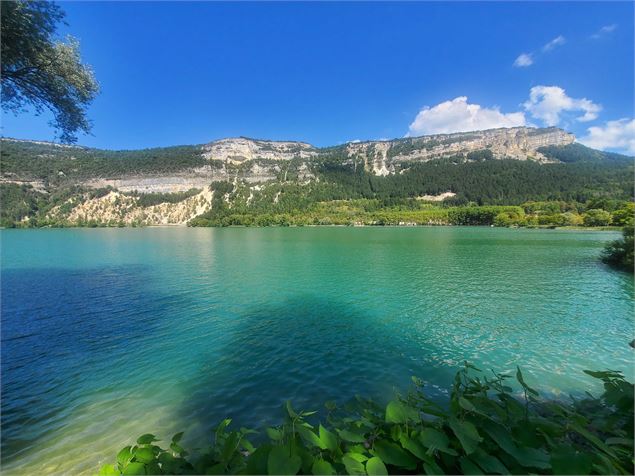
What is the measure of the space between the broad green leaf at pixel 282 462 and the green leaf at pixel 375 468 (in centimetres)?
50

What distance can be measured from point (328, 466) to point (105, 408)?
9.88 meters

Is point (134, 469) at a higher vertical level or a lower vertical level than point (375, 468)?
lower

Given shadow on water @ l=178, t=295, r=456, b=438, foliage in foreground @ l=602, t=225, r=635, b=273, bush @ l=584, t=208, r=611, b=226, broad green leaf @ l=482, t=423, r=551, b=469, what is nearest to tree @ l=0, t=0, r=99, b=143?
shadow on water @ l=178, t=295, r=456, b=438

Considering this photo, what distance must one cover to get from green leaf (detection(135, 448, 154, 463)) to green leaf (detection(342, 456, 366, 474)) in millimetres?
1620

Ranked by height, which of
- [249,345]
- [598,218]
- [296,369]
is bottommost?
[249,345]

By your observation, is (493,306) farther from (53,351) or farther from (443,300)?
(53,351)

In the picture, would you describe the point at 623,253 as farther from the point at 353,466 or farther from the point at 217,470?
the point at 217,470

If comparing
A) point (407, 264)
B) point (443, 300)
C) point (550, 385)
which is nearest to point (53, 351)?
point (550, 385)

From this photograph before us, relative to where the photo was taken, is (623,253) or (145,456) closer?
(145,456)

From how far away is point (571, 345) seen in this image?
12.9 metres

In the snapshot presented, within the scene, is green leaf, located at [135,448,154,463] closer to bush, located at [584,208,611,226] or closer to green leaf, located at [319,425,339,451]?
green leaf, located at [319,425,339,451]

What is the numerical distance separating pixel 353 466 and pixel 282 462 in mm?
517

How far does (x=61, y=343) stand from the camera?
13.2m

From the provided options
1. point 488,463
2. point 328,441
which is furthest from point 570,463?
point 328,441
